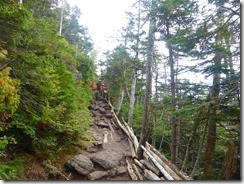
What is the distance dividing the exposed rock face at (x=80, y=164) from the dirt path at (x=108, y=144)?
0.07 meters

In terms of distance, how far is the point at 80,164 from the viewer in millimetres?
3514

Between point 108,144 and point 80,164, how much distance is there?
190cm

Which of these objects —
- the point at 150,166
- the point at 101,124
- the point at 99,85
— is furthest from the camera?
the point at 99,85

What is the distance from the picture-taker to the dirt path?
3.39 metres

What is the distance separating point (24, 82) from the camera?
2.75 meters

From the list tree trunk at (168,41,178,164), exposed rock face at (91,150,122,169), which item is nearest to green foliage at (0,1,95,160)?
exposed rock face at (91,150,122,169)

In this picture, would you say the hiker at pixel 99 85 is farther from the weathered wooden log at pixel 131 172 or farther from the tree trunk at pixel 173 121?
the tree trunk at pixel 173 121

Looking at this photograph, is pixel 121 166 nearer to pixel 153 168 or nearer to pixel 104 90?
pixel 153 168

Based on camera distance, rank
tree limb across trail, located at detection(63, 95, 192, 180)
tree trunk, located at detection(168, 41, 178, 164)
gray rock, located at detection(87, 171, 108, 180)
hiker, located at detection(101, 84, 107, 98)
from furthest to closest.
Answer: hiker, located at detection(101, 84, 107, 98) < tree trunk, located at detection(168, 41, 178, 164) < gray rock, located at detection(87, 171, 108, 180) < tree limb across trail, located at detection(63, 95, 192, 180)

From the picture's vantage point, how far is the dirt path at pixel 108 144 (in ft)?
11.1

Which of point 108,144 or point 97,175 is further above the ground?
point 108,144

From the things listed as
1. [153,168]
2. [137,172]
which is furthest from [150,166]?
[137,172]

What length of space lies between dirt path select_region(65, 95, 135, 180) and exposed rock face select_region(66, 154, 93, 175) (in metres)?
0.07

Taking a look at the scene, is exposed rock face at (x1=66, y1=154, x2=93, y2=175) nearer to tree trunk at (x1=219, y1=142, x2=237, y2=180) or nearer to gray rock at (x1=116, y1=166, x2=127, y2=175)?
gray rock at (x1=116, y1=166, x2=127, y2=175)
